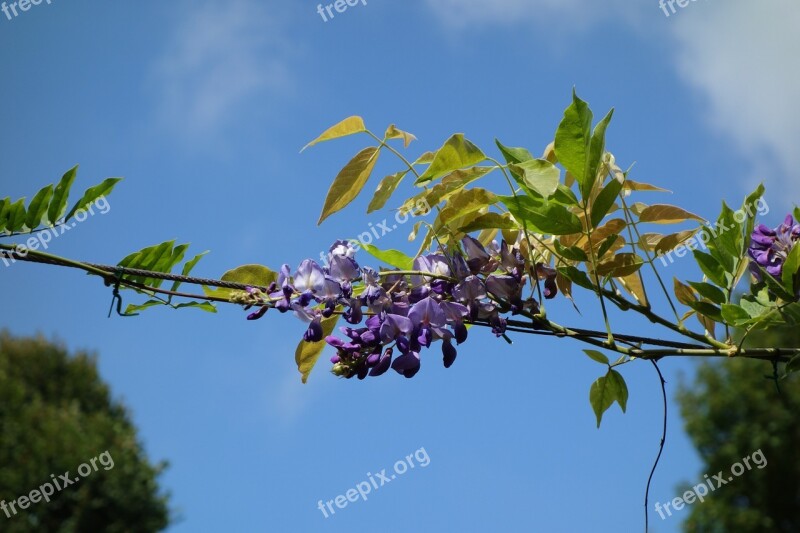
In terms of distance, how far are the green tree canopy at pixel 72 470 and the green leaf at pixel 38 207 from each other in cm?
1164

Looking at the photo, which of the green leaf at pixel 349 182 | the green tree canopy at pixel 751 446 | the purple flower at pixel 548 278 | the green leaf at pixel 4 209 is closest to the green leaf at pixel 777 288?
the purple flower at pixel 548 278

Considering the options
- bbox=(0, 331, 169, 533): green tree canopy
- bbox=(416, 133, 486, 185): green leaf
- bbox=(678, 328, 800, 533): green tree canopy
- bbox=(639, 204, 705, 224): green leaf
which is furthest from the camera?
bbox=(0, 331, 169, 533): green tree canopy

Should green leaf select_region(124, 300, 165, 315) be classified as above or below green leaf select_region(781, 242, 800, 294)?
above

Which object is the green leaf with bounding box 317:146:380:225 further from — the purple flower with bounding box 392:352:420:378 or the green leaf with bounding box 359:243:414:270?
the purple flower with bounding box 392:352:420:378

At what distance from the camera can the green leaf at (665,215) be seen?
3.37 ft

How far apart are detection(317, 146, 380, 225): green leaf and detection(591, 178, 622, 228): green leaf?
264mm

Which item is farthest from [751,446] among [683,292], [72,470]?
[683,292]

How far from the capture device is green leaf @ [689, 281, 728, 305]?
3.26ft

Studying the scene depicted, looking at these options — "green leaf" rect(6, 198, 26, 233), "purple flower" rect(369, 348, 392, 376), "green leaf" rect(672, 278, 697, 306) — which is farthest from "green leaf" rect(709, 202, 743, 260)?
"green leaf" rect(6, 198, 26, 233)

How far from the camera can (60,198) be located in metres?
1.08

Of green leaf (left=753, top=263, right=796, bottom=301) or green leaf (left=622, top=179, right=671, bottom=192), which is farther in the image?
green leaf (left=622, top=179, right=671, bottom=192)

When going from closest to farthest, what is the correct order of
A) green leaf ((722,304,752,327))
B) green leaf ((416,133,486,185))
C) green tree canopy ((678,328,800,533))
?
1. green leaf ((416,133,486,185))
2. green leaf ((722,304,752,327))
3. green tree canopy ((678,328,800,533))

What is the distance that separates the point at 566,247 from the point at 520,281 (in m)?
0.08

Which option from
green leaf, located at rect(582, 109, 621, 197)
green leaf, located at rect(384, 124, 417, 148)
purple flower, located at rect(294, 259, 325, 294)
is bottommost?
green leaf, located at rect(582, 109, 621, 197)
